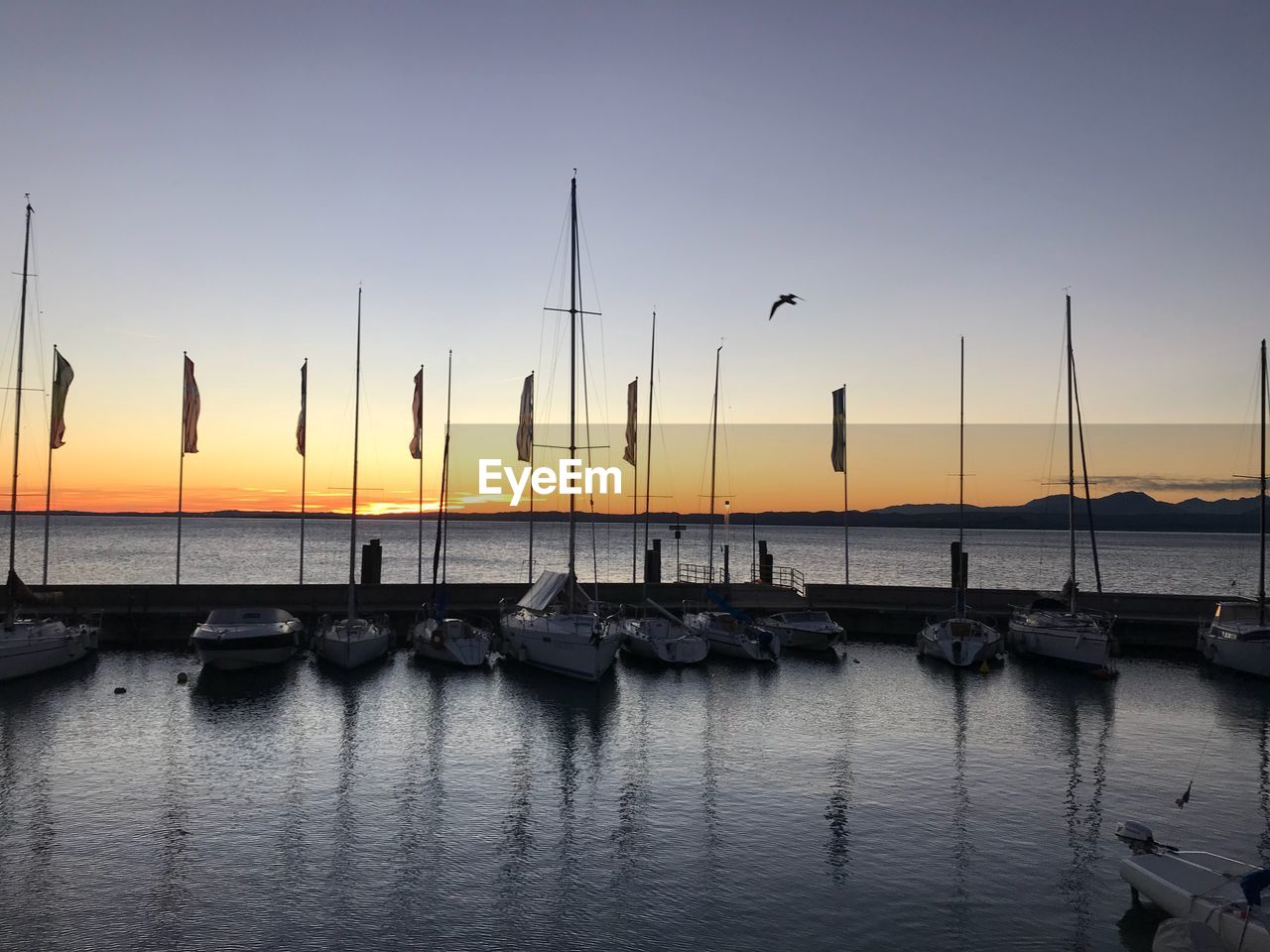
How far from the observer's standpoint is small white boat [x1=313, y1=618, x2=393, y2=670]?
117 feet

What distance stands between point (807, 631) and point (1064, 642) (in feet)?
35.7

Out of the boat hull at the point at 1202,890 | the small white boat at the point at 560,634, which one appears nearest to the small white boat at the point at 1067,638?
the small white boat at the point at 560,634

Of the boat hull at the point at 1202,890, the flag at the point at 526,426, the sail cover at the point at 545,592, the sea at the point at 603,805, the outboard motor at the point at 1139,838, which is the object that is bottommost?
the sea at the point at 603,805

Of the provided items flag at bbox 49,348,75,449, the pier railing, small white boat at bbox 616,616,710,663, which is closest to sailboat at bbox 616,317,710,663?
small white boat at bbox 616,616,710,663

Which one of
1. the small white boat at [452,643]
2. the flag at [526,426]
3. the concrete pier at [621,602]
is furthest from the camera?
the flag at [526,426]

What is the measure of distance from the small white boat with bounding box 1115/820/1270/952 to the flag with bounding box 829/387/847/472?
37.1 metres

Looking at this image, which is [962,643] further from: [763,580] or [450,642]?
[450,642]

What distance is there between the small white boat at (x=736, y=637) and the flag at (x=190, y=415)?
25.9 meters

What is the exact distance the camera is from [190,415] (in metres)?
43.8

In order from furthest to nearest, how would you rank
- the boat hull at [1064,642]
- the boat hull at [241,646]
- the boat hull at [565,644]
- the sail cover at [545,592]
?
the sail cover at [545,592] < the boat hull at [1064,642] < the boat hull at [241,646] < the boat hull at [565,644]

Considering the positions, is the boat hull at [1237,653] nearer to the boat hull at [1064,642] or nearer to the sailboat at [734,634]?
the boat hull at [1064,642]

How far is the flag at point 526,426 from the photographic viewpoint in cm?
4166

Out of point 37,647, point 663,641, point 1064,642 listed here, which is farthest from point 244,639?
point 1064,642

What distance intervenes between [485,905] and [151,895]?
5629 mm
